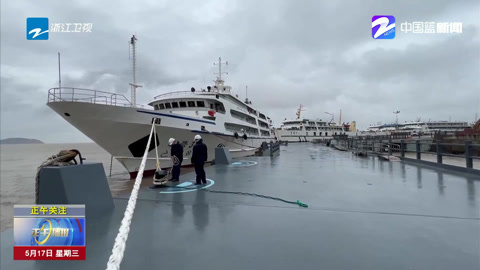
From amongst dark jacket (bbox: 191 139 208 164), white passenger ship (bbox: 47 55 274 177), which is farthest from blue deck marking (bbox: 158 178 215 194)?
white passenger ship (bbox: 47 55 274 177)

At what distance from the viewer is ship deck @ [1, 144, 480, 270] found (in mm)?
2598

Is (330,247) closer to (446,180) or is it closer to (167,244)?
(167,244)

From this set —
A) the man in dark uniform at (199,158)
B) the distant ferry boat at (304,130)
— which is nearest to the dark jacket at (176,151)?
the man in dark uniform at (199,158)

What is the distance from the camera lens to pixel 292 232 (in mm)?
3412

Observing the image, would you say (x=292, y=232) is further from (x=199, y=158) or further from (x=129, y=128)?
(x=129, y=128)

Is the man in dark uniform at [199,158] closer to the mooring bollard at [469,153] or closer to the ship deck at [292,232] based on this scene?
the ship deck at [292,232]

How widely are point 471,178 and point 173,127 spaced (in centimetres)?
1351

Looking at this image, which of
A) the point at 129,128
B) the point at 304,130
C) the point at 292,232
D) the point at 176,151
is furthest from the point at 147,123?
the point at 304,130

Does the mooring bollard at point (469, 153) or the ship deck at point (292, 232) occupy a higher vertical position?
the mooring bollard at point (469, 153)

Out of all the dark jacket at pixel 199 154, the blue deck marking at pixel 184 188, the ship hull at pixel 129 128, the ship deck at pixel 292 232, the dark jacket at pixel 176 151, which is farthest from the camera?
the ship hull at pixel 129 128

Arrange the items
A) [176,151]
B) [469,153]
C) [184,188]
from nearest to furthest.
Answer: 1. [184,188]
2. [176,151]
3. [469,153]

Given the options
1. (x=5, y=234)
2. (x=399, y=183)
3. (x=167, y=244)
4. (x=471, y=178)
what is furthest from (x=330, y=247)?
(x=471, y=178)

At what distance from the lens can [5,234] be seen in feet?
11.4

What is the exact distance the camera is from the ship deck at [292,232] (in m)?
2.60
